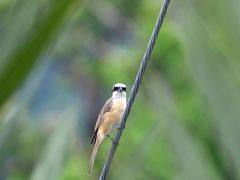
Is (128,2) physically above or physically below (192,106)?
above

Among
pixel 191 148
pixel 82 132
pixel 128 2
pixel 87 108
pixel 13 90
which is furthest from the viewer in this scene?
pixel 128 2

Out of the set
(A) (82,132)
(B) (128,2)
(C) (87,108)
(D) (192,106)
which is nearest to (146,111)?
(D) (192,106)

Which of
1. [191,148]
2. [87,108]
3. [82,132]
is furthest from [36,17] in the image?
[87,108]

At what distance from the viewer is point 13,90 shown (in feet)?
5.39

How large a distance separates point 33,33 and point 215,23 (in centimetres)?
40

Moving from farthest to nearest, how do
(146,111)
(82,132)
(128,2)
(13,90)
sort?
(128,2), (82,132), (146,111), (13,90)

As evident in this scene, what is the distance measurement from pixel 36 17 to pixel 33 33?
2.6 inches

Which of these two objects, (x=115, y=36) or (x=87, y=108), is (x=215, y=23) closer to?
(x=87, y=108)

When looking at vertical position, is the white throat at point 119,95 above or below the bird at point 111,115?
above

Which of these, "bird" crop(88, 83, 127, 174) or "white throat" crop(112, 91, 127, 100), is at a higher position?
"white throat" crop(112, 91, 127, 100)

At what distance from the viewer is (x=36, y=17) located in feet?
5.61

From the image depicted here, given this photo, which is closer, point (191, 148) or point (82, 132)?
point (191, 148)

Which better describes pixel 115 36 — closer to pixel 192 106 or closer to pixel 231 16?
pixel 192 106

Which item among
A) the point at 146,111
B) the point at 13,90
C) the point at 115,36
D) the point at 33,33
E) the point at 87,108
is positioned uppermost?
the point at 115,36
